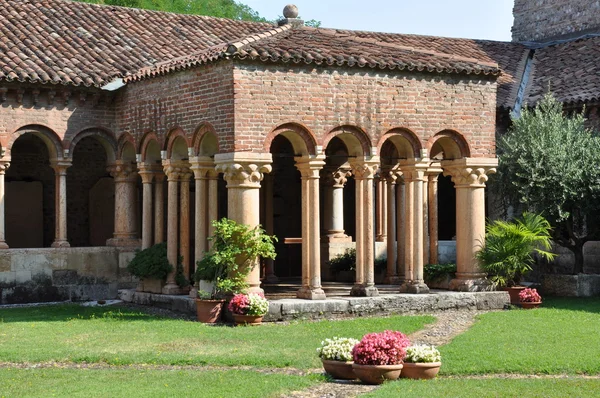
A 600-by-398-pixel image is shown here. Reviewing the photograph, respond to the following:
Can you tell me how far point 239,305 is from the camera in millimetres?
19875

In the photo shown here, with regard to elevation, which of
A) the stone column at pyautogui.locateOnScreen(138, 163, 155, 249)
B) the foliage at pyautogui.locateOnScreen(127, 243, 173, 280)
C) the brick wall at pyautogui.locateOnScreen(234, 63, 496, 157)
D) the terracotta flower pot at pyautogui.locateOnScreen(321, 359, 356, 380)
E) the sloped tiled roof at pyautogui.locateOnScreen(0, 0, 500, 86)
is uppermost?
the sloped tiled roof at pyautogui.locateOnScreen(0, 0, 500, 86)

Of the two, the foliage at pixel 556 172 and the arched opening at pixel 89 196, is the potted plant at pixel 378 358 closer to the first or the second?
the foliage at pixel 556 172

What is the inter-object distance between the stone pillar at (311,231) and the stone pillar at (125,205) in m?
5.63

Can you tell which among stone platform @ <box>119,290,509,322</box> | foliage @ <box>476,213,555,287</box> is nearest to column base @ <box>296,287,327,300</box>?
stone platform @ <box>119,290,509,322</box>

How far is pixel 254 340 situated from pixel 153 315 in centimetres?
420

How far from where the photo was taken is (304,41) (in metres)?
22.1

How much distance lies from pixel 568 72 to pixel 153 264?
13.0 metres

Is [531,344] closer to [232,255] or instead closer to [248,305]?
[248,305]

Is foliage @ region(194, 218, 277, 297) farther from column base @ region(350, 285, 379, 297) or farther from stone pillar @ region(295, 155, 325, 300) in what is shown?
column base @ region(350, 285, 379, 297)

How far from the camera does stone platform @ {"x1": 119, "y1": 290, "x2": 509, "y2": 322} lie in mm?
20531

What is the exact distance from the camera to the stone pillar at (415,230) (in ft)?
74.5

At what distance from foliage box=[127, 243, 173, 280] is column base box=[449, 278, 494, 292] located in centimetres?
606

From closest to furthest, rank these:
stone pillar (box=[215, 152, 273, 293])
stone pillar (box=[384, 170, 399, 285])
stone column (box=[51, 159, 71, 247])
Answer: stone pillar (box=[215, 152, 273, 293])
stone column (box=[51, 159, 71, 247])
stone pillar (box=[384, 170, 399, 285])

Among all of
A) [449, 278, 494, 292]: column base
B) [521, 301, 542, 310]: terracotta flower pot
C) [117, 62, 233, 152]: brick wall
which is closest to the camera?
[117, 62, 233, 152]: brick wall
